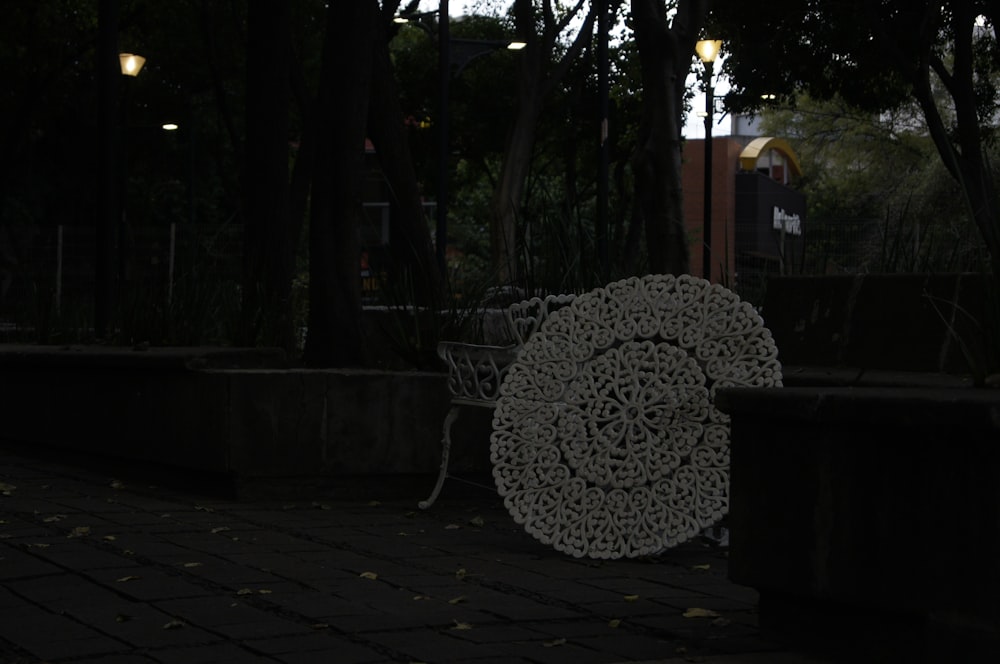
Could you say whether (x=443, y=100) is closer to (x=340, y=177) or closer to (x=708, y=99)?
(x=708, y=99)

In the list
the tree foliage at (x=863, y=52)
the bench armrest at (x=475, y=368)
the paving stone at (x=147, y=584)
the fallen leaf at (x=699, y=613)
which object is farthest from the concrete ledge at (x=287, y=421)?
the tree foliage at (x=863, y=52)

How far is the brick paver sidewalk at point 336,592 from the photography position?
4.87 m

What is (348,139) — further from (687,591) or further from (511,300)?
(687,591)

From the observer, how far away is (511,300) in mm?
9352

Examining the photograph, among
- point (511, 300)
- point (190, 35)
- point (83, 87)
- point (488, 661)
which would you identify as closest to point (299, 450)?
point (511, 300)

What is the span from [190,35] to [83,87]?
25.7ft

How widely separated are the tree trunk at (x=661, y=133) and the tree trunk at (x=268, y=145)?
294 cm

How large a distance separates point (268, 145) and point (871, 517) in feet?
32.3

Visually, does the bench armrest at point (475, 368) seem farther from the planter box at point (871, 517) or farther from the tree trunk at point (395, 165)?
the tree trunk at point (395, 165)

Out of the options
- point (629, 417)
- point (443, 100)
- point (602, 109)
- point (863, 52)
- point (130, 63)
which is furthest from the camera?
point (130, 63)

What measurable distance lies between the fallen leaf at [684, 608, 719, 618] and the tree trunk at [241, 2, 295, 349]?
7.02m

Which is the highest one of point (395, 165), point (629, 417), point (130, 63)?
point (130, 63)

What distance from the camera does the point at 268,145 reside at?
13.7m

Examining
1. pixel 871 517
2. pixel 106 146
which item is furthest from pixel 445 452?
pixel 106 146
